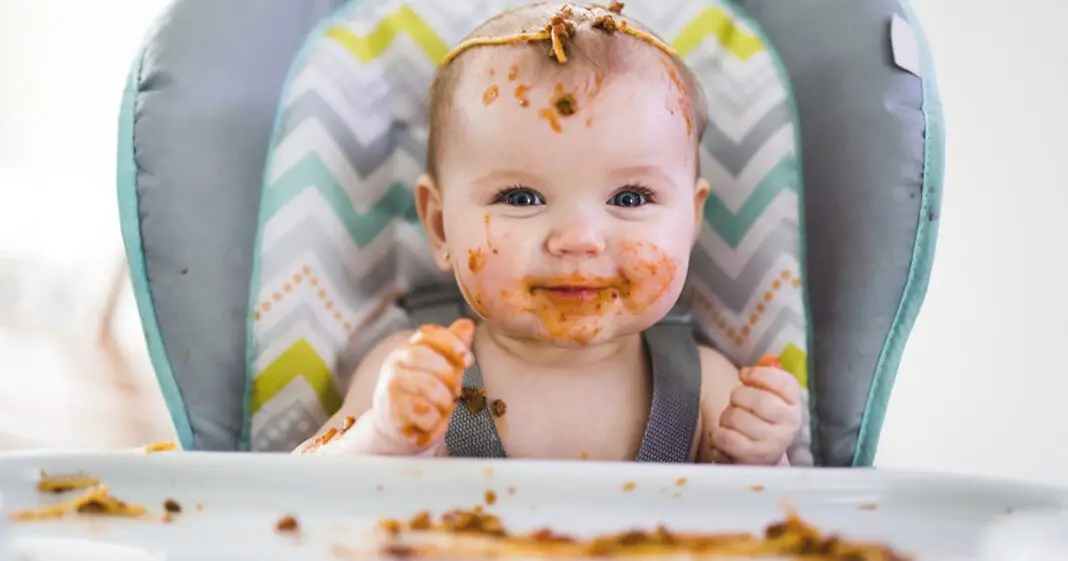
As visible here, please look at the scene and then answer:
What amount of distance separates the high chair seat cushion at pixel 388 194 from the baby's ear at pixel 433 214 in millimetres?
85

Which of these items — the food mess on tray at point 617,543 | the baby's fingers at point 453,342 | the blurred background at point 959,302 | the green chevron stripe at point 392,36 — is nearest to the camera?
the food mess on tray at point 617,543

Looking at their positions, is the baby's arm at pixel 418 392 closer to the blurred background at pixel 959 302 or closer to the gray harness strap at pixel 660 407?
the gray harness strap at pixel 660 407

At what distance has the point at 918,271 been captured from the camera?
89 centimetres

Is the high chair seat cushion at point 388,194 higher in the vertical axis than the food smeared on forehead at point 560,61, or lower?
lower

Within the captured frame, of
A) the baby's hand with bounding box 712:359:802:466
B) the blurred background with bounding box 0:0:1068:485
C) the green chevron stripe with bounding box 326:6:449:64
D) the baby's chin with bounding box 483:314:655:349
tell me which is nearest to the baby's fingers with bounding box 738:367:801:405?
the baby's hand with bounding box 712:359:802:466

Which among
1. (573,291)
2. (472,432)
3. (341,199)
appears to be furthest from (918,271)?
(341,199)

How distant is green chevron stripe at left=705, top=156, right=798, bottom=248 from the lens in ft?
3.12

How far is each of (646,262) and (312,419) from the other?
0.36 metres

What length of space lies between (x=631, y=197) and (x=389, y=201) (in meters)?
0.29

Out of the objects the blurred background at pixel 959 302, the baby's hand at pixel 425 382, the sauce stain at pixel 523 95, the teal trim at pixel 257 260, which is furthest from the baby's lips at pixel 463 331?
the blurred background at pixel 959 302

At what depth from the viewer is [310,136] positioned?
0.95m

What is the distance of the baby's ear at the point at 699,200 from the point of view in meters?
0.92

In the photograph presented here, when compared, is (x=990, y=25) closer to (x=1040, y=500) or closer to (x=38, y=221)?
(x=1040, y=500)

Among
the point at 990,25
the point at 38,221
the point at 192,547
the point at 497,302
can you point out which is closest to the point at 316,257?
the point at 497,302
